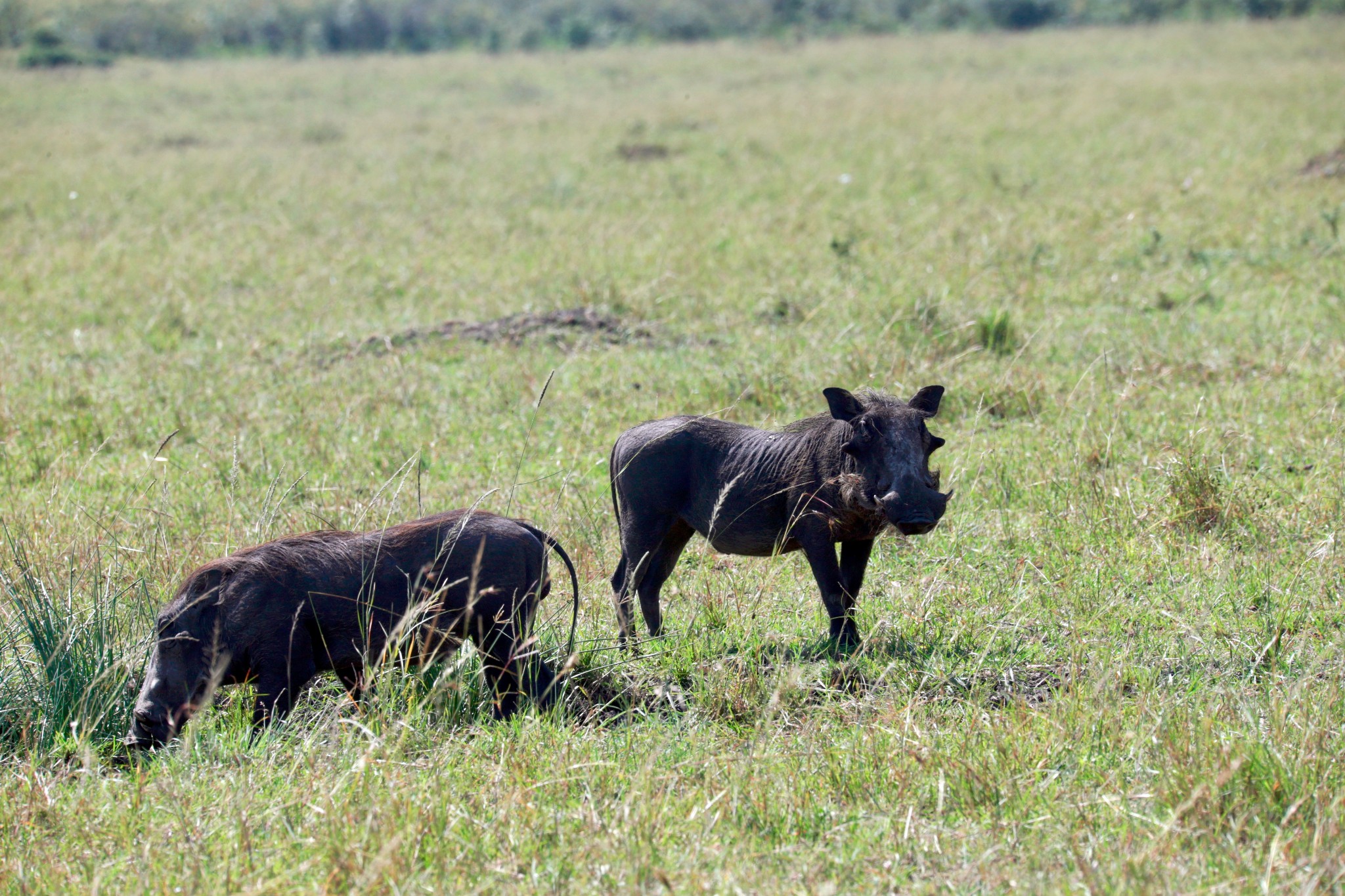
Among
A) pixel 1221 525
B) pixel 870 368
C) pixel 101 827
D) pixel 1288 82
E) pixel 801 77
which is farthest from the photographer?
pixel 801 77

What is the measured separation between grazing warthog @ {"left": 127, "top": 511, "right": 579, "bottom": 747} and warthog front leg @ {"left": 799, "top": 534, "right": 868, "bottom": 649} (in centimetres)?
77

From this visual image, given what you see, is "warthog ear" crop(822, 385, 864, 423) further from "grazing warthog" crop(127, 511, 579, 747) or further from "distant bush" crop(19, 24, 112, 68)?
"distant bush" crop(19, 24, 112, 68)

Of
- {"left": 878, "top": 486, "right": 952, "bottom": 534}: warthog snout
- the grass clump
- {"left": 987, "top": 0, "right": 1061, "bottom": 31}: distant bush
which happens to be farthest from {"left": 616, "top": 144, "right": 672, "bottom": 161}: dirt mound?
{"left": 987, "top": 0, "right": 1061, "bottom": 31}: distant bush

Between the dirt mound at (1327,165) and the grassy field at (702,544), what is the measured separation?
0.17 metres

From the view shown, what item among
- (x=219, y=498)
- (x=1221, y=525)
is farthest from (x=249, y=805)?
(x=1221, y=525)

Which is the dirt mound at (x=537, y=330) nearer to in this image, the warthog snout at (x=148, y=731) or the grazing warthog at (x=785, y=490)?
the grazing warthog at (x=785, y=490)

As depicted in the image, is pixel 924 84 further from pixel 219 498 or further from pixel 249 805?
pixel 249 805

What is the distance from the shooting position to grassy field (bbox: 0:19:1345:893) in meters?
2.77

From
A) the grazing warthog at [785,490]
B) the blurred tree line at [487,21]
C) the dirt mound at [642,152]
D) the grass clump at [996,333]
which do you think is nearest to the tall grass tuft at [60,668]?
the grazing warthog at [785,490]

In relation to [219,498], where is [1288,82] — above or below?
above

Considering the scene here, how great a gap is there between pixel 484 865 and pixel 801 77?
78.7 ft

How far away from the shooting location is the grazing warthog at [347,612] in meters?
3.42

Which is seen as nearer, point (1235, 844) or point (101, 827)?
point (1235, 844)

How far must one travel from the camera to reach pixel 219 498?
5.38 meters
